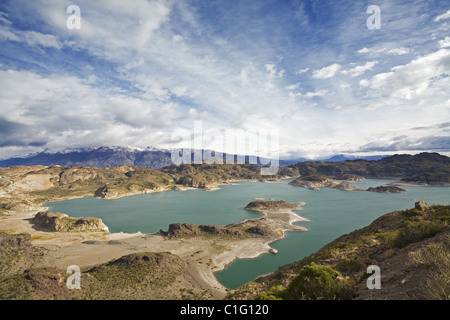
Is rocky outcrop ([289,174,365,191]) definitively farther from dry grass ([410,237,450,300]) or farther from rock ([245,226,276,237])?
dry grass ([410,237,450,300])

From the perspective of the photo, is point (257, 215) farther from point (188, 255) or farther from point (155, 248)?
point (155, 248)

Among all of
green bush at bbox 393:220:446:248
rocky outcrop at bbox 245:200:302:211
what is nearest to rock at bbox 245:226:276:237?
rocky outcrop at bbox 245:200:302:211

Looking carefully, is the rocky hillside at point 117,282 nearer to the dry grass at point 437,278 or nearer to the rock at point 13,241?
the rock at point 13,241

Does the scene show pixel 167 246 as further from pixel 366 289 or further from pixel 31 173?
pixel 31 173

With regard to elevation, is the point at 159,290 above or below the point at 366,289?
below

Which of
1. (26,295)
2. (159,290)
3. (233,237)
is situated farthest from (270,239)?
(26,295)

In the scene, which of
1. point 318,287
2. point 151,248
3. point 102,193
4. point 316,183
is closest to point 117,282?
point 151,248

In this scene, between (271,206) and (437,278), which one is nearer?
(437,278)
